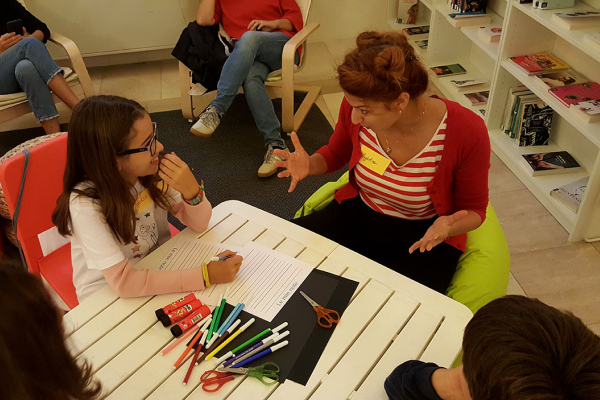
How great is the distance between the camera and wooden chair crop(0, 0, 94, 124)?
9.75ft

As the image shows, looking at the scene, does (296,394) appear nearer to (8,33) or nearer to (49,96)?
(49,96)

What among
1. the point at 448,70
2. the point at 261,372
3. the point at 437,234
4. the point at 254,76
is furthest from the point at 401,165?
the point at 448,70

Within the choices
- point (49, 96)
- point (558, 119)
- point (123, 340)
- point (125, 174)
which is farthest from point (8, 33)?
point (558, 119)

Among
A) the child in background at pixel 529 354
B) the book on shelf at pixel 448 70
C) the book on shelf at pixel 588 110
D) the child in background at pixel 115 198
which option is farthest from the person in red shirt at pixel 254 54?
the child in background at pixel 529 354

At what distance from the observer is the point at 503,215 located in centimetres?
257

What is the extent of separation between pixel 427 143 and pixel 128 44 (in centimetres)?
321

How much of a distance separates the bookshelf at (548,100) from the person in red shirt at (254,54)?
45.8 inches

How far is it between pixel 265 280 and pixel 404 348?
388mm

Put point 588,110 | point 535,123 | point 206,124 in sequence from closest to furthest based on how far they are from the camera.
Result: 1. point 588,110
2. point 535,123
3. point 206,124

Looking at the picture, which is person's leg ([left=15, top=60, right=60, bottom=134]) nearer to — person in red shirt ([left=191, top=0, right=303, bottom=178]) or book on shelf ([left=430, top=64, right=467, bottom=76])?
person in red shirt ([left=191, top=0, right=303, bottom=178])

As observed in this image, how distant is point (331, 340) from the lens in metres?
1.15

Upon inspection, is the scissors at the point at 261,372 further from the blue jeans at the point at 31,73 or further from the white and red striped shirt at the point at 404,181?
the blue jeans at the point at 31,73

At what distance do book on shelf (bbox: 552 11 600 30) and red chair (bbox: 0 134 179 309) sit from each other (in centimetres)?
220

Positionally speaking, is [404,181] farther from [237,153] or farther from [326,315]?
[237,153]
